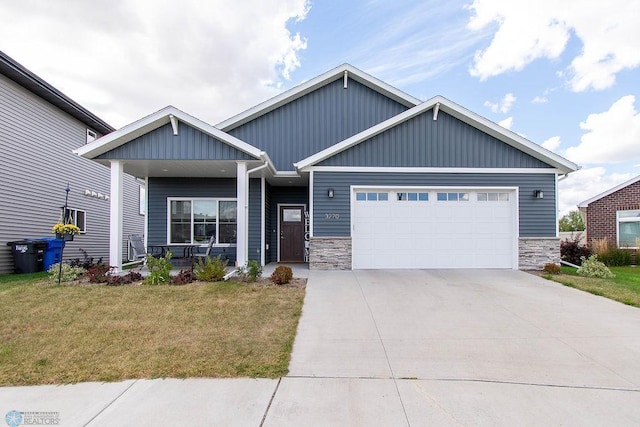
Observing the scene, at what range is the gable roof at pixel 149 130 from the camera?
8305mm

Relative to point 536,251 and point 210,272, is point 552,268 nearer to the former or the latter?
point 536,251

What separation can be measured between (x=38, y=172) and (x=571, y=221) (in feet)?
180

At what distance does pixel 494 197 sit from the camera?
34.6 feet

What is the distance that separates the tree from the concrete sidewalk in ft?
149

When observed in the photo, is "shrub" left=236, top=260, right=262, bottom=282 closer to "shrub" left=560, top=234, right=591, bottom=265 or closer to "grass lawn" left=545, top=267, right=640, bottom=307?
"grass lawn" left=545, top=267, right=640, bottom=307

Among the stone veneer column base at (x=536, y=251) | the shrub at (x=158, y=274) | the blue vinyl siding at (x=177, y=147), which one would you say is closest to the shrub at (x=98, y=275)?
the shrub at (x=158, y=274)

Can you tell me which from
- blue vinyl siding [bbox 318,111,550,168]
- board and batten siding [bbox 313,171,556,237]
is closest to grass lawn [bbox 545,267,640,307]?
board and batten siding [bbox 313,171,556,237]

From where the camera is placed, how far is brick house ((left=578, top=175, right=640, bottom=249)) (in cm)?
1417

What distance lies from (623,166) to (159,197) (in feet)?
110

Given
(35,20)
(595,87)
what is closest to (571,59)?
(595,87)

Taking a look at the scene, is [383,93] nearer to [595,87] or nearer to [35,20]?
[595,87]

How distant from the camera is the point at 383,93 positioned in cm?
1280

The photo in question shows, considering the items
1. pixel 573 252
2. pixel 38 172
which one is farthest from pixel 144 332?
pixel 573 252

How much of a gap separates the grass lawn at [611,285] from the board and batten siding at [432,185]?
1.68 m
